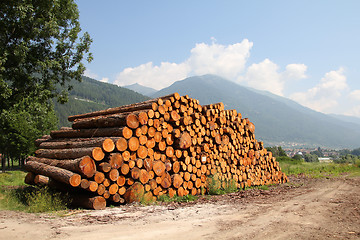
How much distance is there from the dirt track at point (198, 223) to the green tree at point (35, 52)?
9.05 metres

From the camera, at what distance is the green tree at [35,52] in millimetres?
11734

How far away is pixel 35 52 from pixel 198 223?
1282 centimetres

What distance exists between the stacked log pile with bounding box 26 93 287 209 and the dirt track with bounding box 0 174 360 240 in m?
0.89

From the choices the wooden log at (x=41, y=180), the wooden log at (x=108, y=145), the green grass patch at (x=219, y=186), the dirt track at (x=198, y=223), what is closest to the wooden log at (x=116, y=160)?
the wooden log at (x=108, y=145)

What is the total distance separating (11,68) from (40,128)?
548 inches

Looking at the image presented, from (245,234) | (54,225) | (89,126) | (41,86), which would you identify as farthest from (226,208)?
(41,86)

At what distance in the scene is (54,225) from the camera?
451 centimetres

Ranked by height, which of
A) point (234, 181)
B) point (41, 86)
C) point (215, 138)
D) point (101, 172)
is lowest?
point (234, 181)

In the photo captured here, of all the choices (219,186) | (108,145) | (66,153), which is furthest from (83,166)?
(219,186)

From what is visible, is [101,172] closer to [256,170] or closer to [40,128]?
[256,170]

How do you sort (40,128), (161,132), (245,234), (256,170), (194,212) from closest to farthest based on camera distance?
(245,234), (194,212), (161,132), (256,170), (40,128)

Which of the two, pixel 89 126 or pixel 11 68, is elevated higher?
pixel 11 68

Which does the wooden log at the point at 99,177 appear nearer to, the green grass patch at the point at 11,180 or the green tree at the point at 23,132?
the green grass patch at the point at 11,180

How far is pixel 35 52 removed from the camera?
13203 millimetres
